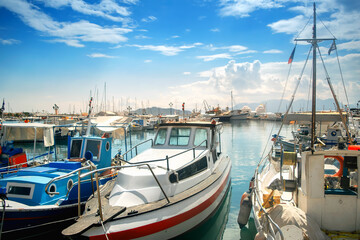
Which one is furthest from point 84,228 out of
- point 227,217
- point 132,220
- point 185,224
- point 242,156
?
point 242,156

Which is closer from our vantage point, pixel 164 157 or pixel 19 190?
pixel 19 190

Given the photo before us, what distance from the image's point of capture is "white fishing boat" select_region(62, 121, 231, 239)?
612cm

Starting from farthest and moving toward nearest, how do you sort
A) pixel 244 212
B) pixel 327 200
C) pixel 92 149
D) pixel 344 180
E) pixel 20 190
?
pixel 92 149
pixel 244 212
pixel 20 190
pixel 344 180
pixel 327 200

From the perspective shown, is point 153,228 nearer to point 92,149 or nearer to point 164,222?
point 164,222

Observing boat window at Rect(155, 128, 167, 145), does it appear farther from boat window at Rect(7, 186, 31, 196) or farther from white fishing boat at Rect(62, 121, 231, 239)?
boat window at Rect(7, 186, 31, 196)

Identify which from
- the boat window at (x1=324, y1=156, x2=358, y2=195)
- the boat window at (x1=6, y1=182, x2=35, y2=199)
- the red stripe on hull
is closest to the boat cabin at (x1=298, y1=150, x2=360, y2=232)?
the boat window at (x1=324, y1=156, x2=358, y2=195)

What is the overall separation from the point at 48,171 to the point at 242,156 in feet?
63.8

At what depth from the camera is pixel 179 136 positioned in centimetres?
1089

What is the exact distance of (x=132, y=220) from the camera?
628 centimetres

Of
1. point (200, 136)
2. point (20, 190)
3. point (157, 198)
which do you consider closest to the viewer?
point (157, 198)

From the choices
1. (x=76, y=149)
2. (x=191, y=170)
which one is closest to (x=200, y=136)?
(x=191, y=170)

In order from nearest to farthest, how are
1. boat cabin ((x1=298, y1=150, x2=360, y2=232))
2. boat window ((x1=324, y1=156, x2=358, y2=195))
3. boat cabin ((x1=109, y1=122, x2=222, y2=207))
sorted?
1. boat cabin ((x1=298, y1=150, x2=360, y2=232))
2. boat window ((x1=324, y1=156, x2=358, y2=195))
3. boat cabin ((x1=109, y1=122, x2=222, y2=207))

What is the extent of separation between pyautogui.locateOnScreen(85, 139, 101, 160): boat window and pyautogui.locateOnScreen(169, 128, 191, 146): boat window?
14.2 feet

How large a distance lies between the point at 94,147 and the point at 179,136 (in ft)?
16.1
